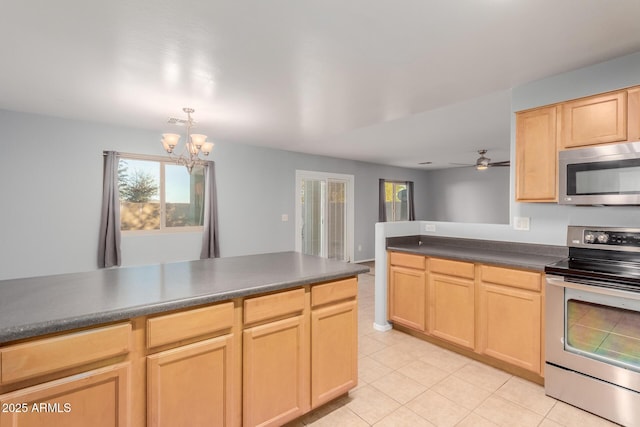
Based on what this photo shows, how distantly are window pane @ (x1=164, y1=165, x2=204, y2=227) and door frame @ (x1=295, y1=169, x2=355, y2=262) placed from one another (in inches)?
71.8

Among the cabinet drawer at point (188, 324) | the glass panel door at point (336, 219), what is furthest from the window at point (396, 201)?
the cabinet drawer at point (188, 324)

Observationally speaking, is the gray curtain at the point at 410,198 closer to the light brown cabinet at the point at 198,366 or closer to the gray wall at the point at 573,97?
the gray wall at the point at 573,97

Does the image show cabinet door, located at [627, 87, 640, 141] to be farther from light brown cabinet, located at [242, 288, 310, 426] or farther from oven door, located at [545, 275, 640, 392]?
light brown cabinet, located at [242, 288, 310, 426]

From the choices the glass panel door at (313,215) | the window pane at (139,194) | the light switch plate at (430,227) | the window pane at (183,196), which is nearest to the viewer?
the light switch plate at (430,227)

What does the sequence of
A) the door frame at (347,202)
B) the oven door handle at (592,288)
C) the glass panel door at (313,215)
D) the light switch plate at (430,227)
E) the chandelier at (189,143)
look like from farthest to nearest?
the glass panel door at (313,215) → the door frame at (347,202) → the light switch plate at (430,227) → the chandelier at (189,143) → the oven door handle at (592,288)

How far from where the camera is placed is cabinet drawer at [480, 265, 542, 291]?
221cm

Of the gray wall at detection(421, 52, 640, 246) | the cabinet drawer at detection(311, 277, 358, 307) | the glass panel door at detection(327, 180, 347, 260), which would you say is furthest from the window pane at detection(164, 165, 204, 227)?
the gray wall at detection(421, 52, 640, 246)

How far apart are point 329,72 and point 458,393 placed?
2.61m

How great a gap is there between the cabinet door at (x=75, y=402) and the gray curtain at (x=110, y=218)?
10.7 ft

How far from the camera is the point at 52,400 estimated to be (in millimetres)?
1134

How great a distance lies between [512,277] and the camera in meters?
2.32

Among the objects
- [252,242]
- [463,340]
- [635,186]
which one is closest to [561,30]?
[635,186]

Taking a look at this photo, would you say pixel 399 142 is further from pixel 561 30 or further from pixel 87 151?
pixel 87 151

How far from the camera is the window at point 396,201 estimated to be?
8.04 metres
